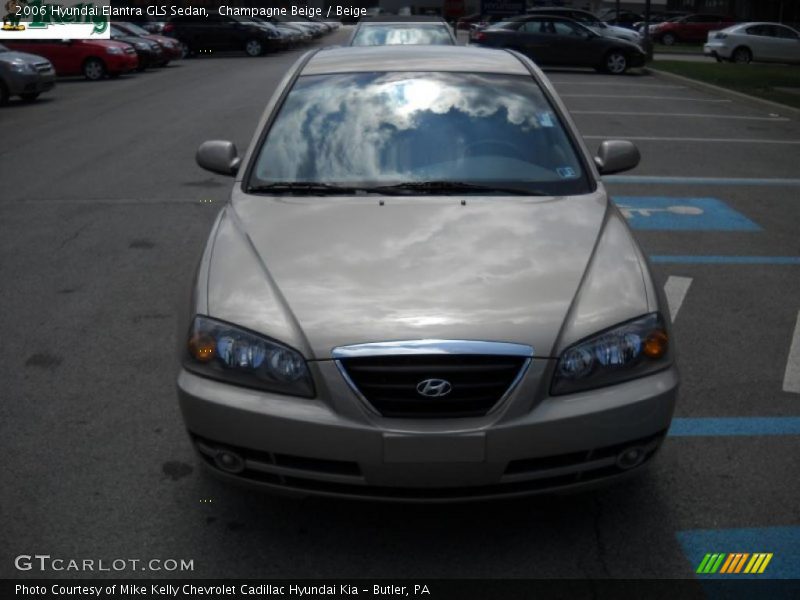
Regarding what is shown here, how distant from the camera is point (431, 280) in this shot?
12.1 feet

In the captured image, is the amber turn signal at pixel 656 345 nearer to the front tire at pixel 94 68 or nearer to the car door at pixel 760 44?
the front tire at pixel 94 68

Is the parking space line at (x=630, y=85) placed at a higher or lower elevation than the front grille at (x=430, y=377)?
lower

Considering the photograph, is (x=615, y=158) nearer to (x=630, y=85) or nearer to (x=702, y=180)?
(x=702, y=180)

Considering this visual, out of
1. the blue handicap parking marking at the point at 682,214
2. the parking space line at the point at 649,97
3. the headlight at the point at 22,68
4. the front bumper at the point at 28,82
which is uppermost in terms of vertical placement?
the headlight at the point at 22,68

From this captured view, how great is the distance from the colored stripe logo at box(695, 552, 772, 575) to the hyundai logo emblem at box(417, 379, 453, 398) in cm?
109

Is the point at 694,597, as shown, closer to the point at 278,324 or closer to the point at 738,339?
the point at 278,324

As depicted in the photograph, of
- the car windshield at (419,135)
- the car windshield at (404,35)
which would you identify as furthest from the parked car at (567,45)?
the car windshield at (419,135)

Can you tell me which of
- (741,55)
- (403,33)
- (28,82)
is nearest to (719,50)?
(741,55)

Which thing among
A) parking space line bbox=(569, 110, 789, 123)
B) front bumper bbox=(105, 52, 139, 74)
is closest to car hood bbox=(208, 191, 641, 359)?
parking space line bbox=(569, 110, 789, 123)

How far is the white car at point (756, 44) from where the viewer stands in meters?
34.5

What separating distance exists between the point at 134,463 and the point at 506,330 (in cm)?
182

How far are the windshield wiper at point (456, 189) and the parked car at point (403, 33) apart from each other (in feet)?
38.4

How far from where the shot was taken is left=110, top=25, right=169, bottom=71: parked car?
28344mm

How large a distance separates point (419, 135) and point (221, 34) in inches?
1351
